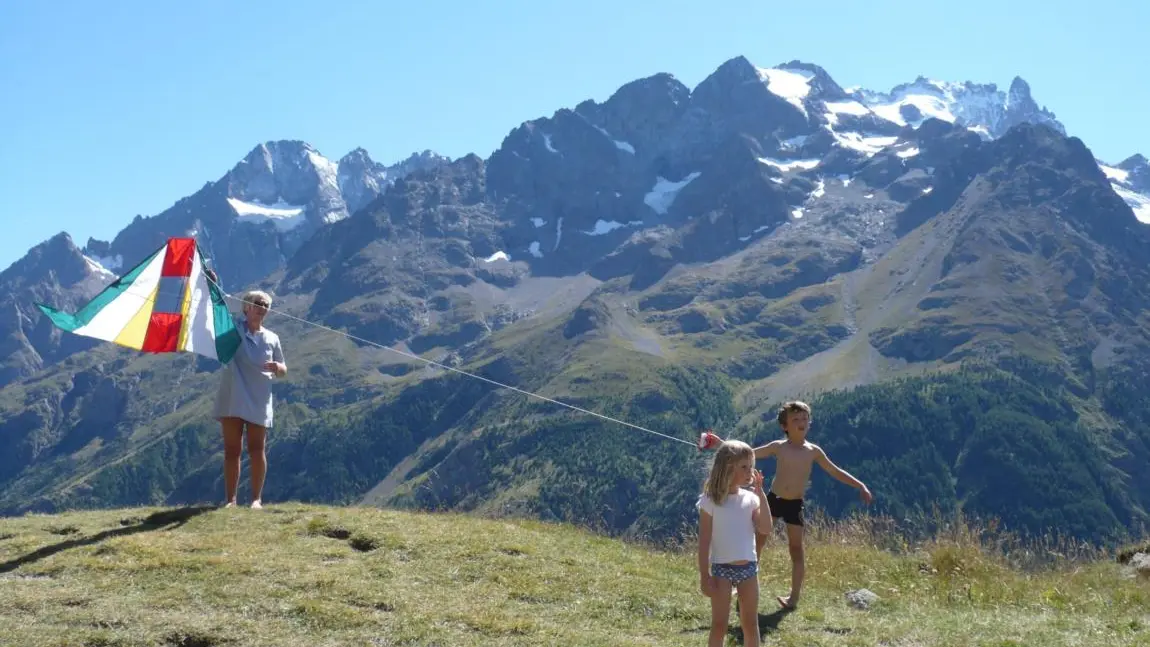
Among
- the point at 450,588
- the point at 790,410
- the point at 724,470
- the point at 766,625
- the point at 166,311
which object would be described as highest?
the point at 166,311

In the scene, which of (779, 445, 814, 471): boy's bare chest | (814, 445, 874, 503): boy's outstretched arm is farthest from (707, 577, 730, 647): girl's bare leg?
(814, 445, 874, 503): boy's outstretched arm

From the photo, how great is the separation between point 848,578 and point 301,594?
9.43m

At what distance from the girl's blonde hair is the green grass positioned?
8.11 feet

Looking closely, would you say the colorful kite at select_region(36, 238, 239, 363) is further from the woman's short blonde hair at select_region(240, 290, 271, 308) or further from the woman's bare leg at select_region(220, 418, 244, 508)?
the woman's bare leg at select_region(220, 418, 244, 508)

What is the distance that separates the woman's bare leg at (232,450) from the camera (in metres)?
18.7

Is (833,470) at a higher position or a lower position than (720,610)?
higher

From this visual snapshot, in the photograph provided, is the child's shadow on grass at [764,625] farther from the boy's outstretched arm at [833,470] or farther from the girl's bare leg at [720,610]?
the boy's outstretched arm at [833,470]

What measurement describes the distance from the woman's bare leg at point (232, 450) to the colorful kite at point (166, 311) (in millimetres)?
1263

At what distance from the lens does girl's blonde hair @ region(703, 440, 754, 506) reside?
11.4 m

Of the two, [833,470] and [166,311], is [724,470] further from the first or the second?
[166,311]

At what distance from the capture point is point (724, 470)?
1141 centimetres

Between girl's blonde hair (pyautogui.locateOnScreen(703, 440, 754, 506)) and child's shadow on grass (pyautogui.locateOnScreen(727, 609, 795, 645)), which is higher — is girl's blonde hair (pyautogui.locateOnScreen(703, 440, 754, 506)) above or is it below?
above

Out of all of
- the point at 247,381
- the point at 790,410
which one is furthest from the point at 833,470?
the point at 247,381

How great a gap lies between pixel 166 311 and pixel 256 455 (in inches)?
137
